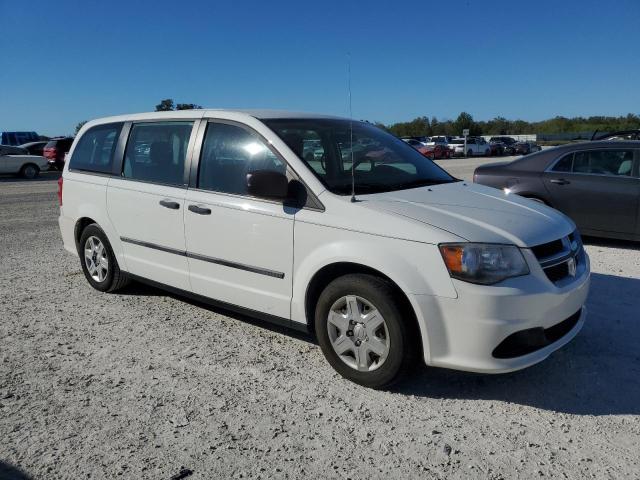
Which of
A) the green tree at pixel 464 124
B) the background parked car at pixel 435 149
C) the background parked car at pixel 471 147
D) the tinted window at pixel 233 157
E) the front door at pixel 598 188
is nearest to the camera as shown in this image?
the tinted window at pixel 233 157

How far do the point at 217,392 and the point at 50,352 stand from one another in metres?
1.50

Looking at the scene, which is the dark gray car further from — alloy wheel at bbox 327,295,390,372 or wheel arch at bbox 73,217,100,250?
wheel arch at bbox 73,217,100,250

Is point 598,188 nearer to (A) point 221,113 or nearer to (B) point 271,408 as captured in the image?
(A) point 221,113

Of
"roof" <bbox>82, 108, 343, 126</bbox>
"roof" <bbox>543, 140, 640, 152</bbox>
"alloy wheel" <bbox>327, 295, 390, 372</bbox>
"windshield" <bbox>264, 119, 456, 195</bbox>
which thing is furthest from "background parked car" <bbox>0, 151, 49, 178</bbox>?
"alloy wheel" <bbox>327, 295, 390, 372</bbox>

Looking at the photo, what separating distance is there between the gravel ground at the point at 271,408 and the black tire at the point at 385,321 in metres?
0.11

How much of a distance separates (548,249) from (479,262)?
1.86 ft

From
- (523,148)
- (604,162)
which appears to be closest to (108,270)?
(604,162)

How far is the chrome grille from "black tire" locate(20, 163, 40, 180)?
934 inches

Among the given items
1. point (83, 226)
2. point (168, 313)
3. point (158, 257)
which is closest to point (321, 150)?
point (158, 257)

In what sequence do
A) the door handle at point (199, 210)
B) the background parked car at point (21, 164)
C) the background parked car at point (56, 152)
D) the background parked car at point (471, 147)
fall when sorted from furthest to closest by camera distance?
the background parked car at point (471, 147), the background parked car at point (56, 152), the background parked car at point (21, 164), the door handle at point (199, 210)

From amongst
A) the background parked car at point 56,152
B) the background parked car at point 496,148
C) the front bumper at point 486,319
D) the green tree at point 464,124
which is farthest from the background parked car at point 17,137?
the green tree at point 464,124

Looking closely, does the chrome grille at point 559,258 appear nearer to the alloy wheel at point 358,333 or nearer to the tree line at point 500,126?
the alloy wheel at point 358,333

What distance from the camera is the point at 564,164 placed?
298 inches

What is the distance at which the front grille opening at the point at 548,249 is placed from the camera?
10.5ft
